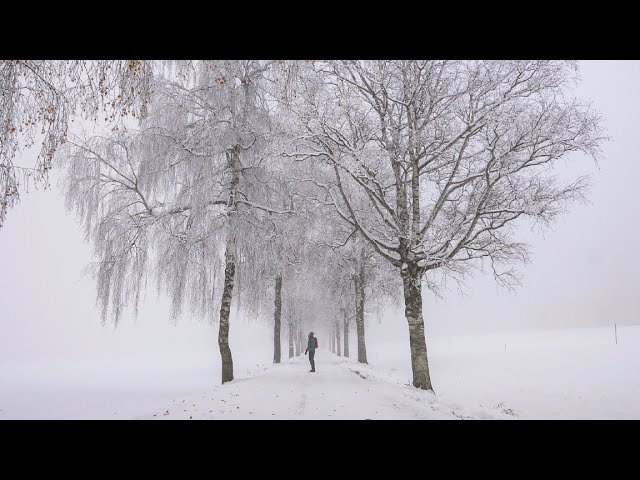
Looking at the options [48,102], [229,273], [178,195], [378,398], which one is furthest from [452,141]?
[48,102]

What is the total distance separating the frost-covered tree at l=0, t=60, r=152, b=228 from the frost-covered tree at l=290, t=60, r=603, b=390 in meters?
5.47

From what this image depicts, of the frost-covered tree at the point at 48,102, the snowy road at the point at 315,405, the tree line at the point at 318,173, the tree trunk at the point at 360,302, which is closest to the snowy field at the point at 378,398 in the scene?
the snowy road at the point at 315,405

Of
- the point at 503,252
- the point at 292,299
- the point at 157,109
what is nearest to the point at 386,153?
the point at 503,252

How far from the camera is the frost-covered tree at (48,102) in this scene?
14.7 feet

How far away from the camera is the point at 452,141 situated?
10.8 meters

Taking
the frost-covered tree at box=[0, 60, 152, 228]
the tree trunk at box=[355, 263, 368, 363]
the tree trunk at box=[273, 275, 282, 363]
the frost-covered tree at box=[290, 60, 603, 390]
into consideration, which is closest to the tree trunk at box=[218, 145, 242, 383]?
the frost-covered tree at box=[290, 60, 603, 390]

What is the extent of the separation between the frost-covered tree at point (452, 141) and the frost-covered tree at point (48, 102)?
5.47 metres

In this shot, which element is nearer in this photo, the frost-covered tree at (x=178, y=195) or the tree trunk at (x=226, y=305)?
the frost-covered tree at (x=178, y=195)

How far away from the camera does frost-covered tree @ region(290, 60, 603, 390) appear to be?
938cm

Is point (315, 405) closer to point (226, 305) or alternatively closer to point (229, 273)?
point (226, 305)

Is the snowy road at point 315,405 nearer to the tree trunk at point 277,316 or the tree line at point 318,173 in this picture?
the tree line at point 318,173

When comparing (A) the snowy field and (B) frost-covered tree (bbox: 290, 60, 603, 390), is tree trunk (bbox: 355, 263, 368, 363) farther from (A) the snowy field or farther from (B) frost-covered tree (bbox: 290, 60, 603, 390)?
(B) frost-covered tree (bbox: 290, 60, 603, 390)
